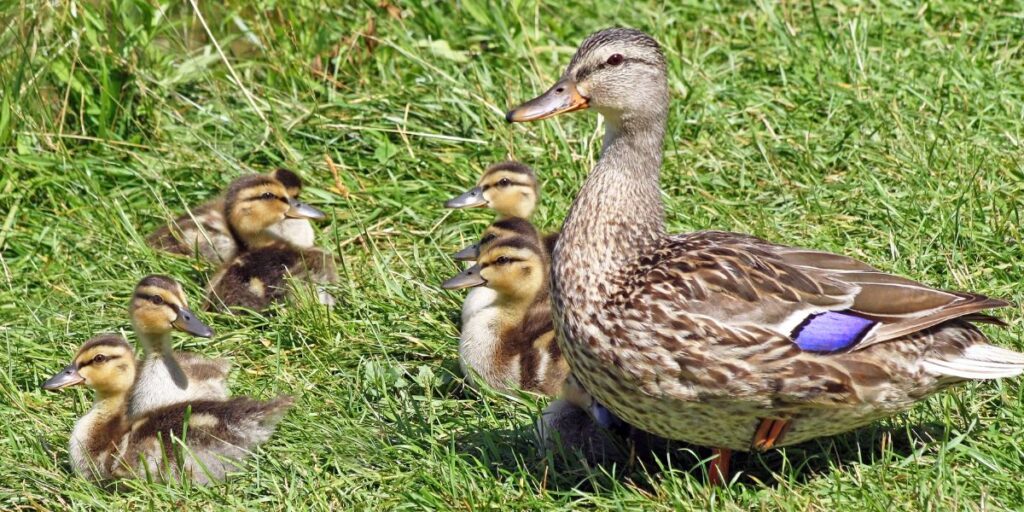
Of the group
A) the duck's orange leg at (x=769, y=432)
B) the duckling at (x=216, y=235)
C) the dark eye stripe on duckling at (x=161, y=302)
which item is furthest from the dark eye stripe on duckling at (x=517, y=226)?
the duck's orange leg at (x=769, y=432)

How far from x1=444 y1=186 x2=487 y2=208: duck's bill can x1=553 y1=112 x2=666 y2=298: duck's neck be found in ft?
4.84

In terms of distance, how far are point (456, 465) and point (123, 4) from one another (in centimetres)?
344

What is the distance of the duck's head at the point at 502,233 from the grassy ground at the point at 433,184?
9.2 inches

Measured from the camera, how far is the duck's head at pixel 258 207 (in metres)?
5.83

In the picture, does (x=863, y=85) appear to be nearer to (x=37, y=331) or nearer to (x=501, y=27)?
(x=501, y=27)

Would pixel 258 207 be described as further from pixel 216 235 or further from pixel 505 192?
pixel 505 192

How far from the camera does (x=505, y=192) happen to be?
5.69 m

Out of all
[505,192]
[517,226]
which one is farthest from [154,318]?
[505,192]

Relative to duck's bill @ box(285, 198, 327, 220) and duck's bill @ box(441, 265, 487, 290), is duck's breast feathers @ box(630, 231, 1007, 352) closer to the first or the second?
duck's bill @ box(441, 265, 487, 290)

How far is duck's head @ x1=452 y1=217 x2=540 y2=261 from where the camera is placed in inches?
205

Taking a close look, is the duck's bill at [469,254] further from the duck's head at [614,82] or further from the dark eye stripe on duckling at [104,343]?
the dark eye stripe on duckling at [104,343]

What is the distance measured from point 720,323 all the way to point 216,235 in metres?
2.75

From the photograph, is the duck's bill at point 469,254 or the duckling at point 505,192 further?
the duckling at point 505,192

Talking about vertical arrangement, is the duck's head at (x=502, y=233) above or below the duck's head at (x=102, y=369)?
above
